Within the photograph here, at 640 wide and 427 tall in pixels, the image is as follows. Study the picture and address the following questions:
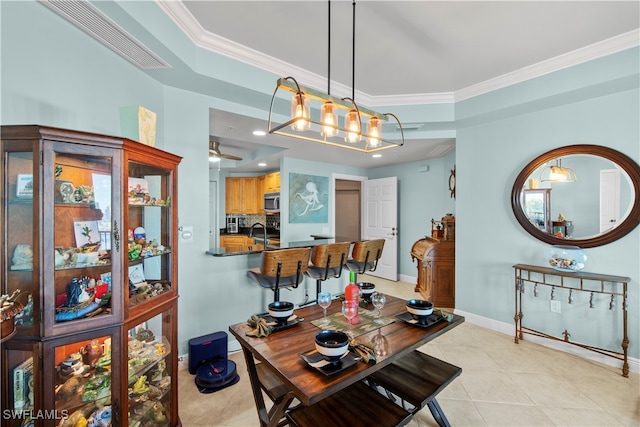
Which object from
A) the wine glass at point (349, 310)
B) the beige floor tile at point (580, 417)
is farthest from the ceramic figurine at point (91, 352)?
the beige floor tile at point (580, 417)

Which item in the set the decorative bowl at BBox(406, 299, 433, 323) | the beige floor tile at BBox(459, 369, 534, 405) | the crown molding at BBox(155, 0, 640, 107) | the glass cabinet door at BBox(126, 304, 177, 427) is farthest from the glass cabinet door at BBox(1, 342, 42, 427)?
the beige floor tile at BBox(459, 369, 534, 405)

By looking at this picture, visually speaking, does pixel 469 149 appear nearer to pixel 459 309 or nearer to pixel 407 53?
pixel 407 53

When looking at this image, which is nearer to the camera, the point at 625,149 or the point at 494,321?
the point at 625,149

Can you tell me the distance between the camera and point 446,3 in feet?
6.01

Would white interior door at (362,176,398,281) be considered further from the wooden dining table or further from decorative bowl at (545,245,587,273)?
the wooden dining table

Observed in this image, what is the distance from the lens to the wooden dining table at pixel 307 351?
3.68 feet

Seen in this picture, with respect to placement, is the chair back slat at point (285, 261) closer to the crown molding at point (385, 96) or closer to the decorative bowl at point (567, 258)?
the crown molding at point (385, 96)

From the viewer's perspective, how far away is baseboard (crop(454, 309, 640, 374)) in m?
2.48

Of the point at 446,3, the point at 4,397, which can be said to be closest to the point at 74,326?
the point at 4,397

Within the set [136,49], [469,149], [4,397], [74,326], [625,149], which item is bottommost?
[4,397]

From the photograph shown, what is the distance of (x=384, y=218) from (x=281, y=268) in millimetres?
3553

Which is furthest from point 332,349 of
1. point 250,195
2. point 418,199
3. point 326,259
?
point 250,195

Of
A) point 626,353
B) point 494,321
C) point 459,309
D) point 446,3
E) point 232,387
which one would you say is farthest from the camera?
point 459,309

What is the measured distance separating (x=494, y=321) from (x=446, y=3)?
129 inches
